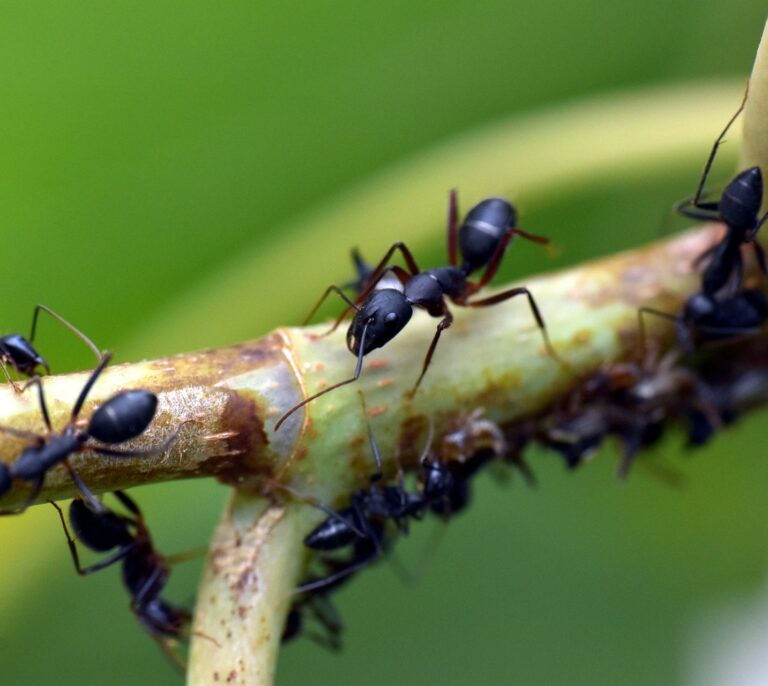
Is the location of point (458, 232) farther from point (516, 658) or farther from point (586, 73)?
point (516, 658)

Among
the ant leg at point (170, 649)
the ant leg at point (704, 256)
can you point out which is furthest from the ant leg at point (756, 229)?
the ant leg at point (170, 649)

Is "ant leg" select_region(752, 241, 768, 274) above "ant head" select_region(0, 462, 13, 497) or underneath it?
underneath

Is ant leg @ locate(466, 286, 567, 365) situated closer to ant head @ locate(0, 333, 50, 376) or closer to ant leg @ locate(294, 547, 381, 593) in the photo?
ant leg @ locate(294, 547, 381, 593)

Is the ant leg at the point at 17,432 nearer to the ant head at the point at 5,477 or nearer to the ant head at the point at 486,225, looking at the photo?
the ant head at the point at 5,477

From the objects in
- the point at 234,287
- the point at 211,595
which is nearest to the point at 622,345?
the point at 211,595

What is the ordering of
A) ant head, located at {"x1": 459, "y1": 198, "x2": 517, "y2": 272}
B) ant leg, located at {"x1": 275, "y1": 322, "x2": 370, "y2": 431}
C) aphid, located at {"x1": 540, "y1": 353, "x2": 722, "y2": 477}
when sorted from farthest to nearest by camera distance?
ant head, located at {"x1": 459, "y1": 198, "x2": 517, "y2": 272} → aphid, located at {"x1": 540, "y1": 353, "x2": 722, "y2": 477} → ant leg, located at {"x1": 275, "y1": 322, "x2": 370, "y2": 431}

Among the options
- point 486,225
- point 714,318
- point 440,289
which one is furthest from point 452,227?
point 714,318

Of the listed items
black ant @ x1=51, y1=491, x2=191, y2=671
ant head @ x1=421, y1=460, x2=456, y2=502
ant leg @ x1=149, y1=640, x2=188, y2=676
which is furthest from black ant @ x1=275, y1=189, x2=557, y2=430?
ant leg @ x1=149, y1=640, x2=188, y2=676

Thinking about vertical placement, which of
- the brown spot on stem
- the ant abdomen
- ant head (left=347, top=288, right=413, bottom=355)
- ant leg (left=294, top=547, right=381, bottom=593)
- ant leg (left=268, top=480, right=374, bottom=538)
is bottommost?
ant leg (left=294, top=547, right=381, bottom=593)
